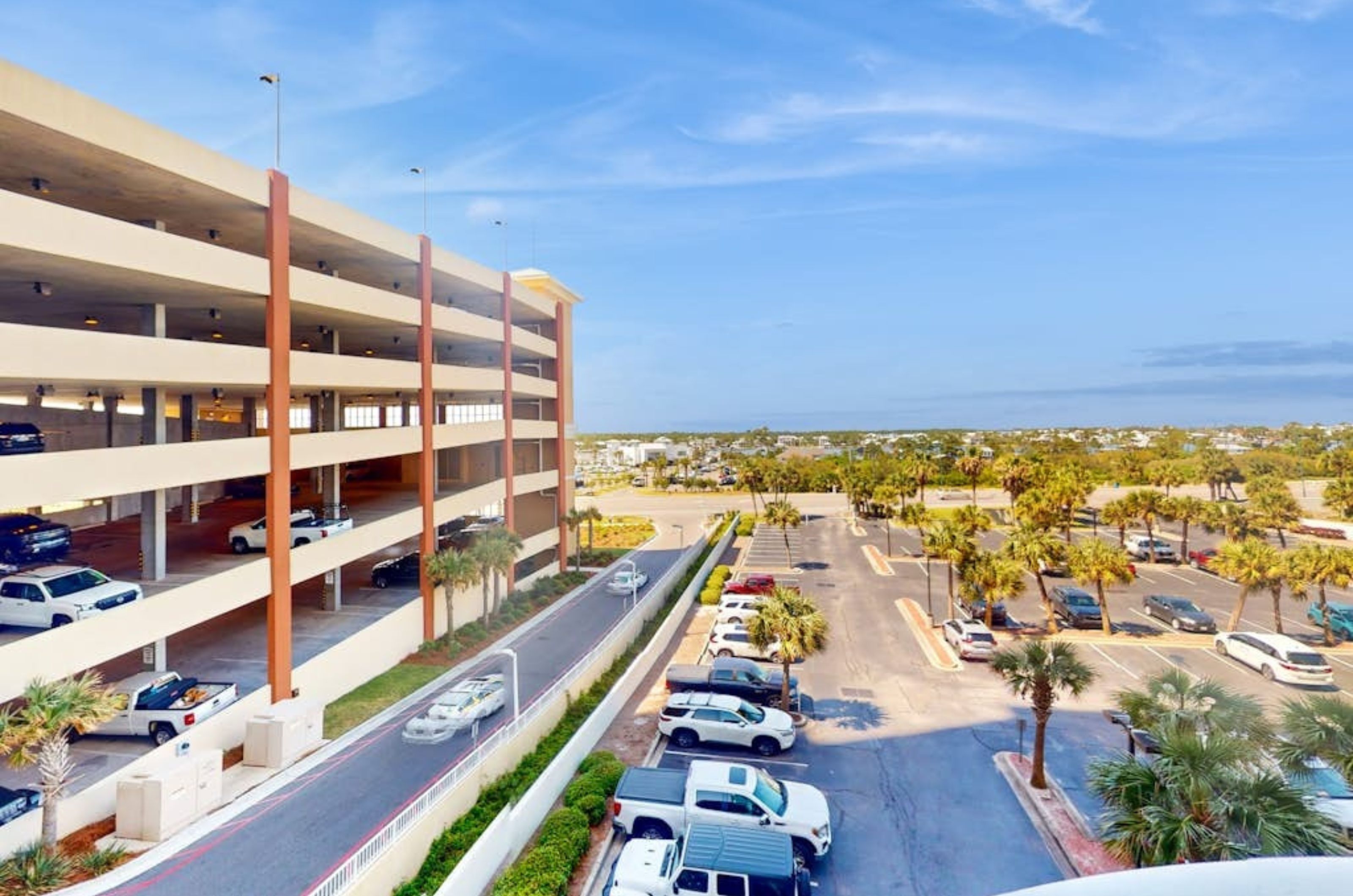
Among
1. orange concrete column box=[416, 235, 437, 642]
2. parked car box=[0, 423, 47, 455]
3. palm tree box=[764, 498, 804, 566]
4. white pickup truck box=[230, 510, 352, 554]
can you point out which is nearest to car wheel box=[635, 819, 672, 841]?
white pickup truck box=[230, 510, 352, 554]

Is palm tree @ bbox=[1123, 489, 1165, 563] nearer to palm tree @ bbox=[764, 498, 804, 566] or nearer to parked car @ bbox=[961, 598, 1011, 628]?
parked car @ bbox=[961, 598, 1011, 628]

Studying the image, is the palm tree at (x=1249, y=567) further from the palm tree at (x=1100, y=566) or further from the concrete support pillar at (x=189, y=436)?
the concrete support pillar at (x=189, y=436)

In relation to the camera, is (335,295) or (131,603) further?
(335,295)

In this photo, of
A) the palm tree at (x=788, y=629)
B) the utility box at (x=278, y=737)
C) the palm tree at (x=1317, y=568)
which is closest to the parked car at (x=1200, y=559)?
the palm tree at (x=1317, y=568)

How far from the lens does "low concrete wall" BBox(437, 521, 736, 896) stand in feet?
45.0

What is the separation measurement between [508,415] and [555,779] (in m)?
24.0

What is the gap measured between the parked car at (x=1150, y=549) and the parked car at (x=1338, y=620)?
14.0m

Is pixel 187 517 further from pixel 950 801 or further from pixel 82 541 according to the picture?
pixel 950 801

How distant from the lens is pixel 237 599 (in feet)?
67.3

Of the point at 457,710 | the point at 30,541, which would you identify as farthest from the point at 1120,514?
the point at 30,541

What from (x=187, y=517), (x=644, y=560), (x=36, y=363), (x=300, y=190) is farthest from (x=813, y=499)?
(x=36, y=363)

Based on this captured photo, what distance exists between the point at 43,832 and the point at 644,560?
3879cm

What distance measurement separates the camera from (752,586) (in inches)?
1554

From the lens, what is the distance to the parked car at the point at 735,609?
32875 mm
